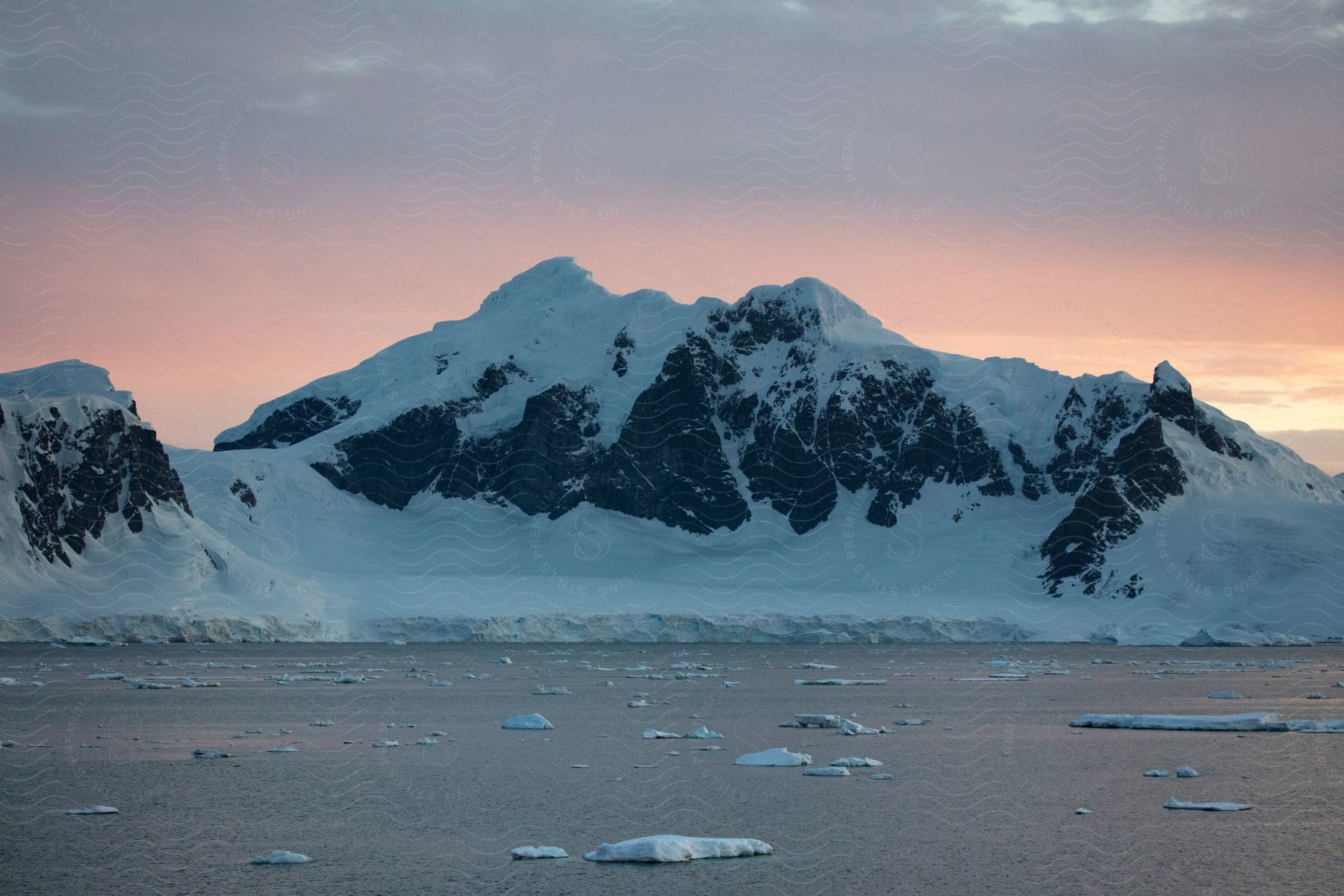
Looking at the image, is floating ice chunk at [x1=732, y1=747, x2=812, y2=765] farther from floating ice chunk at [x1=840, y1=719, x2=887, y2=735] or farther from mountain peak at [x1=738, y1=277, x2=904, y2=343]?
mountain peak at [x1=738, y1=277, x2=904, y2=343]

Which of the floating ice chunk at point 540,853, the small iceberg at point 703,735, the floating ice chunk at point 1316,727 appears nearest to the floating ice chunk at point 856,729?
the small iceberg at point 703,735

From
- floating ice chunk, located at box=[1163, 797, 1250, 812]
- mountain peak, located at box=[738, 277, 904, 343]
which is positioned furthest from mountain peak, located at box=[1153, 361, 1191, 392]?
floating ice chunk, located at box=[1163, 797, 1250, 812]

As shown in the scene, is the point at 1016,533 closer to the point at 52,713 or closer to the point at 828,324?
the point at 828,324

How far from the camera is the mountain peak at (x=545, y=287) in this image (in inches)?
6934

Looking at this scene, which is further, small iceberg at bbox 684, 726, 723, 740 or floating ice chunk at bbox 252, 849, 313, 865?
small iceberg at bbox 684, 726, 723, 740

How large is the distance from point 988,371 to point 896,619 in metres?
54.7

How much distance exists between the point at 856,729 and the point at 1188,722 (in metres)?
8.70

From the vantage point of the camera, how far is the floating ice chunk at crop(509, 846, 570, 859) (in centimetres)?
1938

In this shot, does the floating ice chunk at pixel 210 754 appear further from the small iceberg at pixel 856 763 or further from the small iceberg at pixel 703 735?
the small iceberg at pixel 856 763

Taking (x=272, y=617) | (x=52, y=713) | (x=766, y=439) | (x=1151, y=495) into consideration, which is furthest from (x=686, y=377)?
(x=52, y=713)

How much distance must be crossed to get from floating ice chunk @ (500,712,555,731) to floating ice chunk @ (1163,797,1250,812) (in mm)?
17475

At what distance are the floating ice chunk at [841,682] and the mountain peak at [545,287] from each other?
12047 centimetres

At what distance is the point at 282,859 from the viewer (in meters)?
18.8

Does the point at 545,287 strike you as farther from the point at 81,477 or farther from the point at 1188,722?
the point at 1188,722
